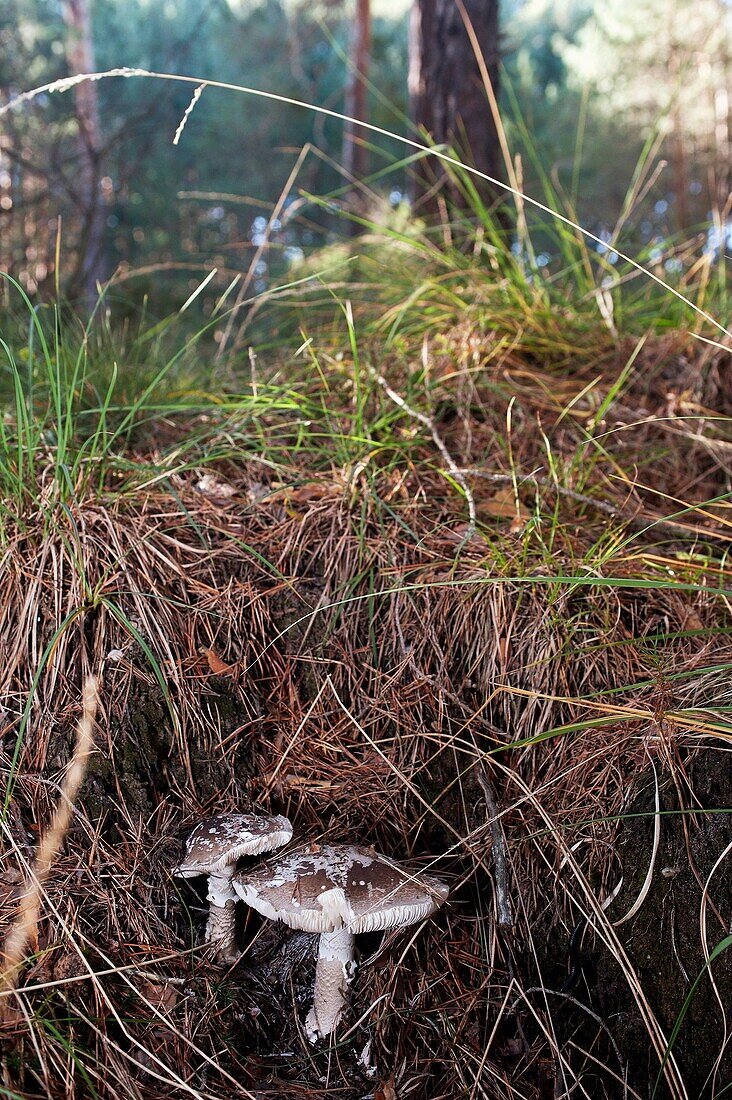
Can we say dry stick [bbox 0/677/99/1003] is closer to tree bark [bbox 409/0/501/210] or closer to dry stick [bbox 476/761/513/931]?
dry stick [bbox 476/761/513/931]

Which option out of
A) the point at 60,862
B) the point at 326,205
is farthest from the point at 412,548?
the point at 326,205

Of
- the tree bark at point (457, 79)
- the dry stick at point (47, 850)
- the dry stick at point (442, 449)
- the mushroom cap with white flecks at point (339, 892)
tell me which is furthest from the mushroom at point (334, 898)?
the tree bark at point (457, 79)

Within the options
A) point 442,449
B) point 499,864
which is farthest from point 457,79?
point 499,864

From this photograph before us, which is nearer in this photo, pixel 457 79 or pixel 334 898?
pixel 334 898

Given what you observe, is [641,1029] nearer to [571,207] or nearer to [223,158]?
[571,207]

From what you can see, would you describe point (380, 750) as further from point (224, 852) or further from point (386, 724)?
point (224, 852)

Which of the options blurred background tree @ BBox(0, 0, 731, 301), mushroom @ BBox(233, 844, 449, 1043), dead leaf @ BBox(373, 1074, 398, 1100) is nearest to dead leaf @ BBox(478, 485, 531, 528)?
mushroom @ BBox(233, 844, 449, 1043)
